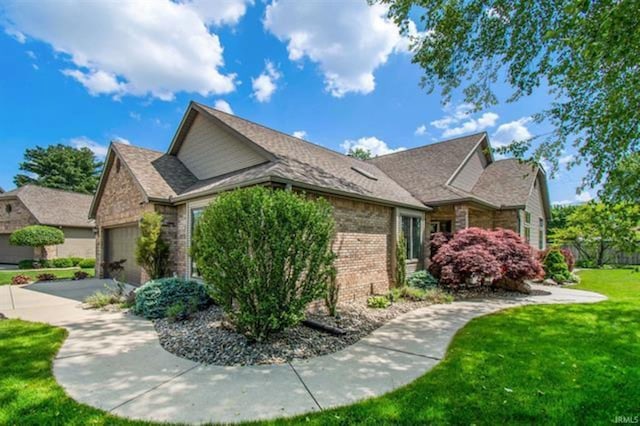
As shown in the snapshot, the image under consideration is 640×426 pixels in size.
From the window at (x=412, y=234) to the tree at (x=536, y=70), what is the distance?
4411 millimetres

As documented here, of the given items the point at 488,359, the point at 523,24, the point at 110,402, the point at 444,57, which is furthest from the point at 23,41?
the point at 488,359

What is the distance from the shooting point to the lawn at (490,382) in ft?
10.1

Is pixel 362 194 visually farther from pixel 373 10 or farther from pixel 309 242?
pixel 373 10

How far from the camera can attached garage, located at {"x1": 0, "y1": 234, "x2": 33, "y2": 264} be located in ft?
71.1

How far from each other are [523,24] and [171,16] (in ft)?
28.4

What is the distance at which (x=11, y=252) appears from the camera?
74.0ft

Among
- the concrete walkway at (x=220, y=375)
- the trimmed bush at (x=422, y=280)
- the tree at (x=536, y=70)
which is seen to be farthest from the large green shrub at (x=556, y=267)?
the concrete walkway at (x=220, y=375)

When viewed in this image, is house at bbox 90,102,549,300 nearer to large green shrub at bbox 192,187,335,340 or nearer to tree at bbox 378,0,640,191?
large green shrub at bbox 192,187,335,340

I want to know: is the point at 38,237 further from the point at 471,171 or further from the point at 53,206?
the point at 471,171

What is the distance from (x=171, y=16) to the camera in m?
8.02

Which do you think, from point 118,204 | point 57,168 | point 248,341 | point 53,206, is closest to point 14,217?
point 53,206

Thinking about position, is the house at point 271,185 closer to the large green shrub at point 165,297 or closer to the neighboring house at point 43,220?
the large green shrub at point 165,297

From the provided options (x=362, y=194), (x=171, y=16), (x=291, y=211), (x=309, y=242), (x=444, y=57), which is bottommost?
(x=309, y=242)

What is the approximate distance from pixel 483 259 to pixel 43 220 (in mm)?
26225
